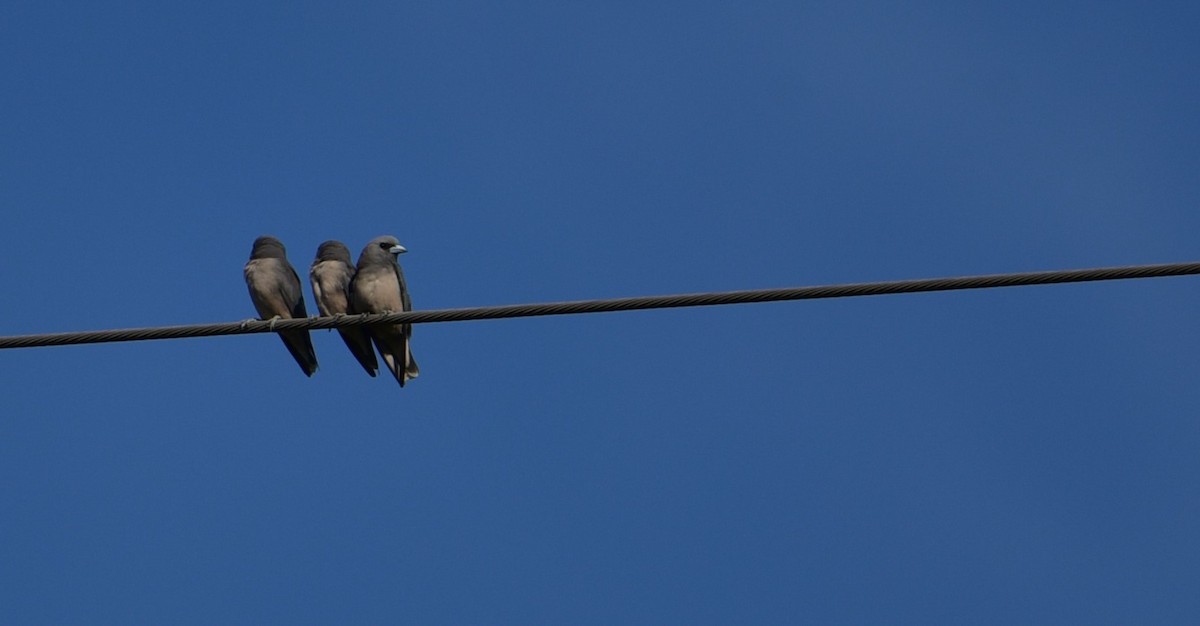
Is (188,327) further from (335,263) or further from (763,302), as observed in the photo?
(335,263)

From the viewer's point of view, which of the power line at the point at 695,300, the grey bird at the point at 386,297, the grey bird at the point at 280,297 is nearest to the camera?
the power line at the point at 695,300

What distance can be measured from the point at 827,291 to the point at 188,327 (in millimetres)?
3385

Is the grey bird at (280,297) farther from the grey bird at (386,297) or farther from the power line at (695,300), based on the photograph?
the power line at (695,300)

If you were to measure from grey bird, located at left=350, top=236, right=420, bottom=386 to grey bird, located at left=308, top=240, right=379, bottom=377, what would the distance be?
8cm

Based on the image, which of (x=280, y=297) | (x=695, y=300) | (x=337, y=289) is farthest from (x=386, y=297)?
(x=695, y=300)

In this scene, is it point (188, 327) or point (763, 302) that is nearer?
point (763, 302)

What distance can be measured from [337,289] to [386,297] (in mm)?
441

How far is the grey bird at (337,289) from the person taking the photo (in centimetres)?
1288

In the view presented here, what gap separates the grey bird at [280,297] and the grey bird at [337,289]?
0.24 meters

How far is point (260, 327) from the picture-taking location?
10336mm

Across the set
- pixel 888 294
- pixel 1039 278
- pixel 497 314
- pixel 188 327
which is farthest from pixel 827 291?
pixel 188 327

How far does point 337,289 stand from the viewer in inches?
520

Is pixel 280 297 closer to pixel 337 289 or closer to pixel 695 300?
pixel 337 289

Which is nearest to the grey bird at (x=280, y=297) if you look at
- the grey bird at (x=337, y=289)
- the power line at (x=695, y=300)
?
the grey bird at (x=337, y=289)
